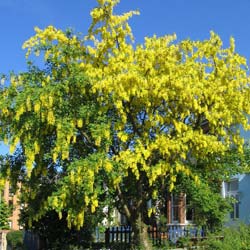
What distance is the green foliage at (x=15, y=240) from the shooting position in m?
25.3

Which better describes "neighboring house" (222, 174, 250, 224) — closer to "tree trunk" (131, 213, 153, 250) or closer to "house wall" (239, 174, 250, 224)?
"house wall" (239, 174, 250, 224)

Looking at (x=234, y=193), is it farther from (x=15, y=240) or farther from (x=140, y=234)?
(x=15, y=240)

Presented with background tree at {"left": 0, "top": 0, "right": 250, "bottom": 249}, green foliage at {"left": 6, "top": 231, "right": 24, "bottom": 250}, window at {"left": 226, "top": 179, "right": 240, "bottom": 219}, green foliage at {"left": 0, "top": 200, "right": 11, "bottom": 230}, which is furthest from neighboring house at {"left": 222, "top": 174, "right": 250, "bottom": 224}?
green foliage at {"left": 0, "top": 200, "right": 11, "bottom": 230}

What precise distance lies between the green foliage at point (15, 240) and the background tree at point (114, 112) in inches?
373

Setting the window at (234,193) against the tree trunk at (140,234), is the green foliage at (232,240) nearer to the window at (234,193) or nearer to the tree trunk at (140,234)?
the tree trunk at (140,234)

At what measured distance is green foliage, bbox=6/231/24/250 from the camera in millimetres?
25297

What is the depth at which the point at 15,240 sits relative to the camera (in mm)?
26391

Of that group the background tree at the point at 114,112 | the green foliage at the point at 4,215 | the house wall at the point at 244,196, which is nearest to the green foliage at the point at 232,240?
the background tree at the point at 114,112

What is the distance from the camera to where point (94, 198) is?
14328 millimetres

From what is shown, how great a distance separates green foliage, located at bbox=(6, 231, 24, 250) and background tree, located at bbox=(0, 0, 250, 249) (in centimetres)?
948

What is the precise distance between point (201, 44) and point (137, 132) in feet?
11.4

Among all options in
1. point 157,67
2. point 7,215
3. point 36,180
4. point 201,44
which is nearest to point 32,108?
point 36,180

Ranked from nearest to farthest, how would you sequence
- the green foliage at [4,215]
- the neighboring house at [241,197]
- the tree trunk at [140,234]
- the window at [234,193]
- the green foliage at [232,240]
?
the green foliage at [232,240] → the tree trunk at [140,234] → the neighboring house at [241,197] → the window at [234,193] → the green foliage at [4,215]

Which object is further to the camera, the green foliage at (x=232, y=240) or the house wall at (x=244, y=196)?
the house wall at (x=244, y=196)
